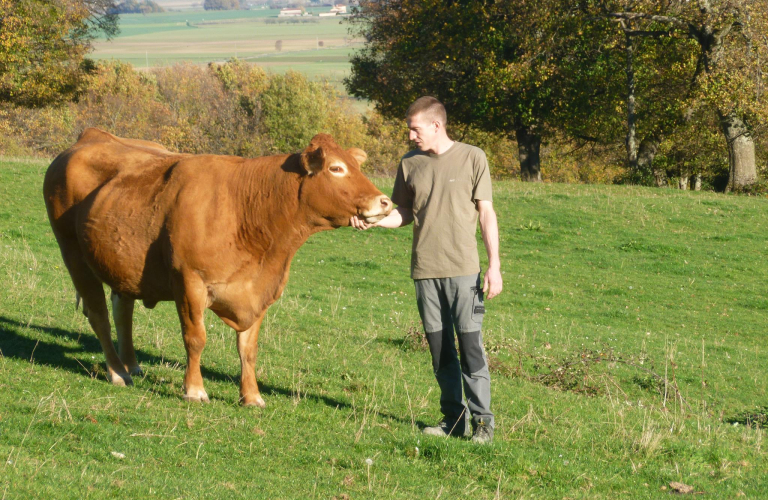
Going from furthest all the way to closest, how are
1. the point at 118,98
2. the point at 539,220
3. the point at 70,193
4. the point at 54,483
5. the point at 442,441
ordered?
1. the point at 118,98
2. the point at 539,220
3. the point at 70,193
4. the point at 442,441
5. the point at 54,483

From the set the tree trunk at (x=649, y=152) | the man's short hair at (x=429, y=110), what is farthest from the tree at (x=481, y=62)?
the man's short hair at (x=429, y=110)

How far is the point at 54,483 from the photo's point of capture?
4.66m

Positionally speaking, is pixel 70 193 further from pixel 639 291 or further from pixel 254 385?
pixel 639 291

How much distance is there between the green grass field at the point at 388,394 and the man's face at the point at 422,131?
2.33m

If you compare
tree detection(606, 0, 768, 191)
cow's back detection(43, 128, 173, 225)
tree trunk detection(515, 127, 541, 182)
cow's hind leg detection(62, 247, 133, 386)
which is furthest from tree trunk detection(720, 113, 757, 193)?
cow's hind leg detection(62, 247, 133, 386)

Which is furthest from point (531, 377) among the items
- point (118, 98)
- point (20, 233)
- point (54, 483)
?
point (118, 98)

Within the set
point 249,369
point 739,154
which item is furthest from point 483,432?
point 739,154

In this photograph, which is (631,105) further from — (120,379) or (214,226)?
(120,379)

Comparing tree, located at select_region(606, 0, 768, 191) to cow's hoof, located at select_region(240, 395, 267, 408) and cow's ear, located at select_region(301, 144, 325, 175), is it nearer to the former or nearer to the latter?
cow's ear, located at select_region(301, 144, 325, 175)

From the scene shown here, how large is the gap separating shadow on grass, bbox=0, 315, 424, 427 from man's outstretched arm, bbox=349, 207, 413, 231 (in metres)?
1.73

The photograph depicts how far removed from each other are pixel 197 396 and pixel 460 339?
235 cm

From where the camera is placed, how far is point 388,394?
8141 mm

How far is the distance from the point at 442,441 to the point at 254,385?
1855 mm

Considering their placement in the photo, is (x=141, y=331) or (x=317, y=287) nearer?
(x=141, y=331)
